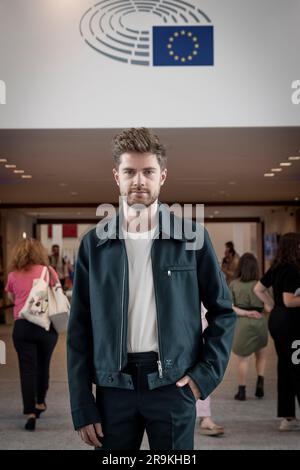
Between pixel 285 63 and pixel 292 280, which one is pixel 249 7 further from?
pixel 292 280

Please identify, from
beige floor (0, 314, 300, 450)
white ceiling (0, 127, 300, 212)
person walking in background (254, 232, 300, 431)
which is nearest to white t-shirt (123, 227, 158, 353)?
beige floor (0, 314, 300, 450)

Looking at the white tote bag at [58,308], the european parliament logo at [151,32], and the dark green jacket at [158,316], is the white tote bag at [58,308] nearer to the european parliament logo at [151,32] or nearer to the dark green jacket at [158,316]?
the european parliament logo at [151,32]

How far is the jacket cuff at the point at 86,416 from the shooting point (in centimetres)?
254

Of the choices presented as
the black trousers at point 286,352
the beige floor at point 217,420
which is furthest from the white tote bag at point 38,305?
the black trousers at point 286,352

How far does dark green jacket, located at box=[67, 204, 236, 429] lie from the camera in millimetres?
2508

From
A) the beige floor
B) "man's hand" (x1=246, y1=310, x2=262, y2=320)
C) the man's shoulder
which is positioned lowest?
the beige floor

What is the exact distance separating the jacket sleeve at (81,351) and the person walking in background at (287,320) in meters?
3.85

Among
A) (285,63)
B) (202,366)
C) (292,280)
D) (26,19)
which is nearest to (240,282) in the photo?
(292,280)

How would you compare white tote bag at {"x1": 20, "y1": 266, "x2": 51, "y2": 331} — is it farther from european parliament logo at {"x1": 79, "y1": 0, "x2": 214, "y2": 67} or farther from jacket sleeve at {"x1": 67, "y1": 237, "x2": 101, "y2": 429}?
jacket sleeve at {"x1": 67, "y1": 237, "x2": 101, "y2": 429}

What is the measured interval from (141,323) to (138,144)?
58 centimetres

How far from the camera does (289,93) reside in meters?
8.30

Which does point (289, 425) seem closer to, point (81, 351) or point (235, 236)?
point (81, 351)

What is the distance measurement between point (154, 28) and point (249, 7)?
3.41 ft

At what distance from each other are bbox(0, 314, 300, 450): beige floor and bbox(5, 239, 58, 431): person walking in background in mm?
276
